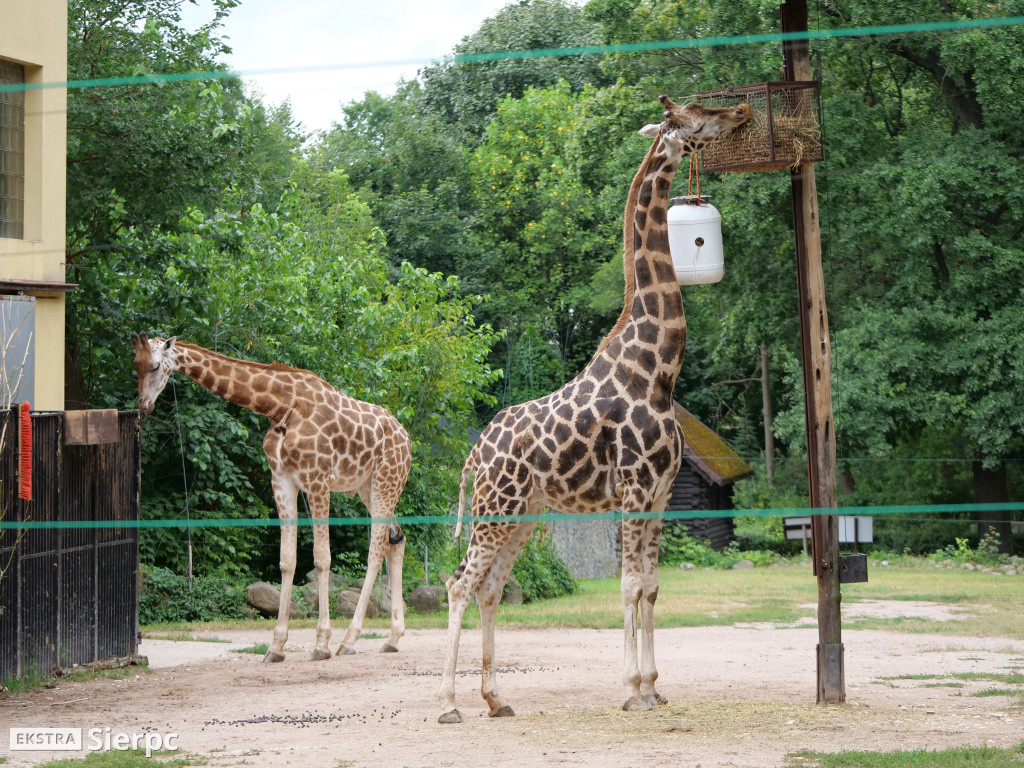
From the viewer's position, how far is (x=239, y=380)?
33.7 feet

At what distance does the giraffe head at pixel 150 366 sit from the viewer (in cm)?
979

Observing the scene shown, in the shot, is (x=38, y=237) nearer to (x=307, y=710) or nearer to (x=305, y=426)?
(x=305, y=426)

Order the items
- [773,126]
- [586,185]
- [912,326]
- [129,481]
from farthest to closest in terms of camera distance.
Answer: [586,185] → [912,326] → [129,481] → [773,126]

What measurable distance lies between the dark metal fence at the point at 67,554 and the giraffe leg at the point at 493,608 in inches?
133

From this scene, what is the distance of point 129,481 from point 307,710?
3044 millimetres

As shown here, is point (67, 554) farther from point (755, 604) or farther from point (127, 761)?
point (755, 604)

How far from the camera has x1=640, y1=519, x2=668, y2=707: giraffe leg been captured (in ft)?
24.9

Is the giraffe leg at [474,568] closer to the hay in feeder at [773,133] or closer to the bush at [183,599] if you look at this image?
the hay in feeder at [773,133]

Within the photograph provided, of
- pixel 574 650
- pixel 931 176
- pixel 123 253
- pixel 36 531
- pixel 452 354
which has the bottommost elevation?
pixel 574 650

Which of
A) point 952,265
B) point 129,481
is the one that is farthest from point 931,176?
point 129,481

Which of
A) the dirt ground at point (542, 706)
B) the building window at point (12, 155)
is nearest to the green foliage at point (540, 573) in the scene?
the dirt ground at point (542, 706)

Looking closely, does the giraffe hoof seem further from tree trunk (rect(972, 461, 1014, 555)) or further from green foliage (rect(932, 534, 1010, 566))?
tree trunk (rect(972, 461, 1014, 555))

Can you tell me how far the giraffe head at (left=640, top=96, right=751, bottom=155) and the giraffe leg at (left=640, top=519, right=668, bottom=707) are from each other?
103 inches

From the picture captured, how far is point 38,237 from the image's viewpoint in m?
10.0
